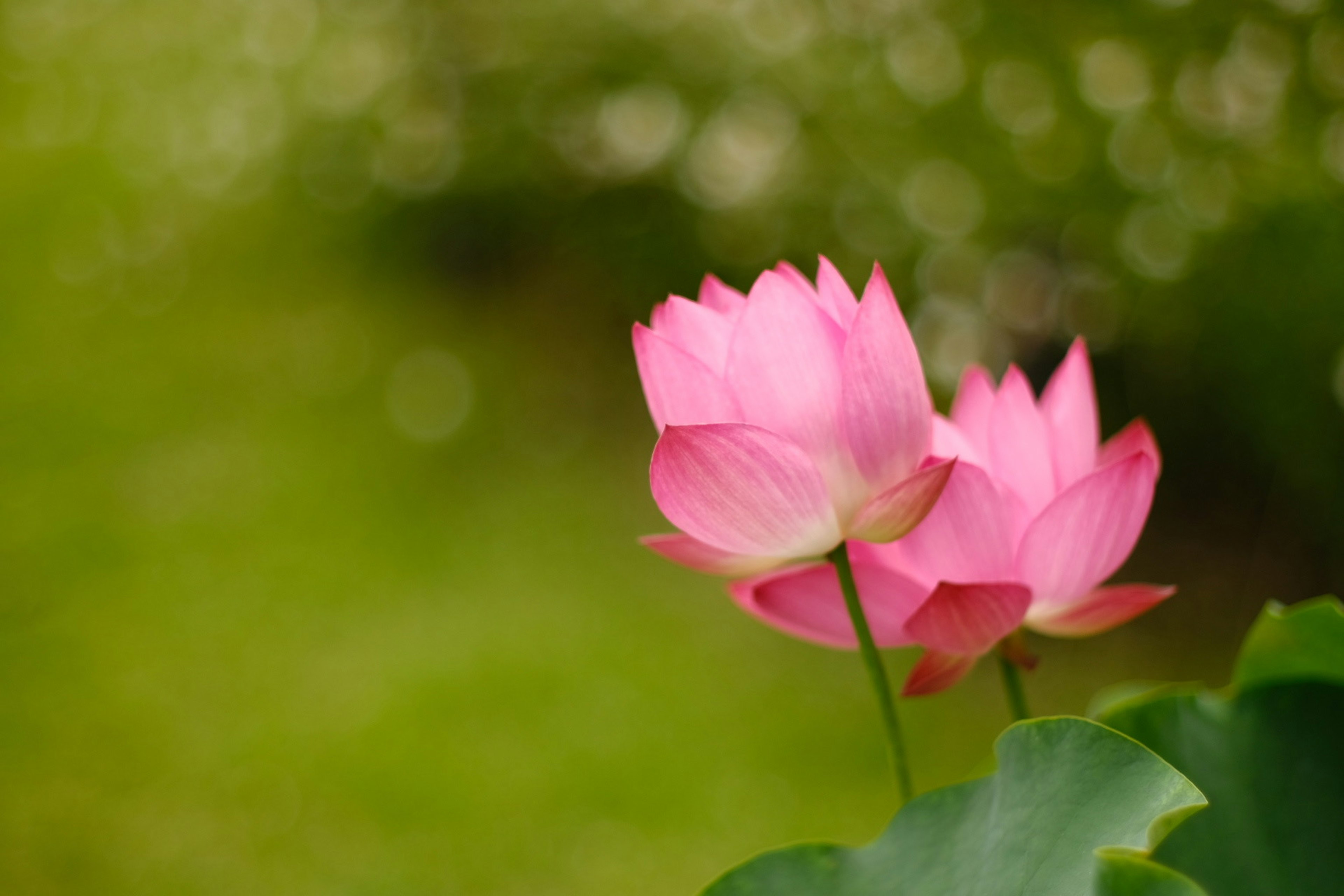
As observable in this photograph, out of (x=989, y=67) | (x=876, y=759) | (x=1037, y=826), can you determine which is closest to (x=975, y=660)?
(x=1037, y=826)

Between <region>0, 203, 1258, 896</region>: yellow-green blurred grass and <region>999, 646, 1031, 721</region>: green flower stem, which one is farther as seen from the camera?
<region>0, 203, 1258, 896</region>: yellow-green blurred grass

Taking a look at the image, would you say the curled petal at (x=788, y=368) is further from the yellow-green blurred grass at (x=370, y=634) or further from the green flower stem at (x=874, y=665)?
the yellow-green blurred grass at (x=370, y=634)

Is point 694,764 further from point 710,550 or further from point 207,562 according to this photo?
point 710,550

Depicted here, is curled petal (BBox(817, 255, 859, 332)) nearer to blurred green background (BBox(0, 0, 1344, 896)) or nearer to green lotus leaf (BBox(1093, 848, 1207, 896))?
green lotus leaf (BBox(1093, 848, 1207, 896))

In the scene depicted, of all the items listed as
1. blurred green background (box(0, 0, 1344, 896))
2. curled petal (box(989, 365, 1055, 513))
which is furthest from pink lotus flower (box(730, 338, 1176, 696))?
blurred green background (box(0, 0, 1344, 896))

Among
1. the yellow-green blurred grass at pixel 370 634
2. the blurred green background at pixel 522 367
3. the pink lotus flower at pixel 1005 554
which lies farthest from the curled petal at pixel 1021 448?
the yellow-green blurred grass at pixel 370 634

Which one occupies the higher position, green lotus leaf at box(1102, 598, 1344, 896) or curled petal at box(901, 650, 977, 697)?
curled petal at box(901, 650, 977, 697)

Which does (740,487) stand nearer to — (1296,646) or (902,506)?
(902,506)
